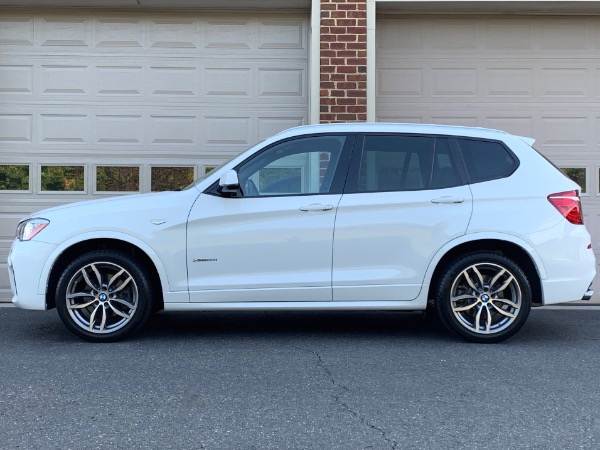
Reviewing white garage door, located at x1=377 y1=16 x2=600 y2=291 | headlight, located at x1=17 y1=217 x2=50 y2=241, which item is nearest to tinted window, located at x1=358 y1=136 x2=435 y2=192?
headlight, located at x1=17 y1=217 x2=50 y2=241

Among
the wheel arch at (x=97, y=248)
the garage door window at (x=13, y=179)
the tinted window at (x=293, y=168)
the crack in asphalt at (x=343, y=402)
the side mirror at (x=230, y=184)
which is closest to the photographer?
the crack in asphalt at (x=343, y=402)

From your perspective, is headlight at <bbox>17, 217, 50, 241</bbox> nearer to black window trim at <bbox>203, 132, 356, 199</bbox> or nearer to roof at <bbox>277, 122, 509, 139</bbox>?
black window trim at <bbox>203, 132, 356, 199</bbox>

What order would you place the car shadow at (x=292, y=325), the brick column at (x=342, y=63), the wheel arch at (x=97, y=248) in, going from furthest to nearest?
the brick column at (x=342, y=63) → the car shadow at (x=292, y=325) → the wheel arch at (x=97, y=248)

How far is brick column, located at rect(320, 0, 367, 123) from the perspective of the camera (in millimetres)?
9156

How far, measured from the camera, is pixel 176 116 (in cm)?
961

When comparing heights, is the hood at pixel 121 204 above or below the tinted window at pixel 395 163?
below

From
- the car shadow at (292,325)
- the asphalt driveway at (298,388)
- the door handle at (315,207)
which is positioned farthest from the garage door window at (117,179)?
the door handle at (315,207)

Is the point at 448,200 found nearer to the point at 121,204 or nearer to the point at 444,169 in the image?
the point at 444,169

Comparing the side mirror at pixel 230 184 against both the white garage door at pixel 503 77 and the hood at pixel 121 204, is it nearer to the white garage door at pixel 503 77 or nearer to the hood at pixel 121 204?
the hood at pixel 121 204

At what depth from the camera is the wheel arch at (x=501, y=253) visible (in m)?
6.13

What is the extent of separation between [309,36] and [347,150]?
3.65 metres

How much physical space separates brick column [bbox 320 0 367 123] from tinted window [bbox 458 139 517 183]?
294 cm

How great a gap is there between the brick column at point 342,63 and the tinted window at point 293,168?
2812 millimetres

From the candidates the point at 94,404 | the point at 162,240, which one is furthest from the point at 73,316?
the point at 94,404
